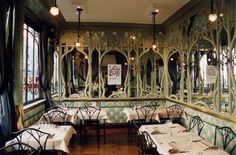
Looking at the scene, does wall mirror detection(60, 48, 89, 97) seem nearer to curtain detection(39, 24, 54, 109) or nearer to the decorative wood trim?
curtain detection(39, 24, 54, 109)

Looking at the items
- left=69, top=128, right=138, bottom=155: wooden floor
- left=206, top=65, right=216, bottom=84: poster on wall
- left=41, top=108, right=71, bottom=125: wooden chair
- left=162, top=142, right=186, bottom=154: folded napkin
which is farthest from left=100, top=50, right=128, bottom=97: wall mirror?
left=162, top=142, right=186, bottom=154: folded napkin

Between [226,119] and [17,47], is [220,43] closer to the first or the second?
[226,119]

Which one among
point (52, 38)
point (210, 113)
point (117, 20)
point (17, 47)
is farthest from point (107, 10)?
point (210, 113)

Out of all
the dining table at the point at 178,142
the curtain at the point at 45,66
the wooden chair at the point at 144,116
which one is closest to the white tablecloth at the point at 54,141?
the dining table at the point at 178,142

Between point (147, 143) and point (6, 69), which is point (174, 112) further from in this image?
point (6, 69)

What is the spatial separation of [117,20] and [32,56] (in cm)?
262

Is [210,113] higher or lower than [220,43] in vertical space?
lower

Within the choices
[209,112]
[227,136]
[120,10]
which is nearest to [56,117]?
[120,10]

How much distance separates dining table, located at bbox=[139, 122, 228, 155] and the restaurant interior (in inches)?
0.6

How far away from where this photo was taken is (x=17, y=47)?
168 inches

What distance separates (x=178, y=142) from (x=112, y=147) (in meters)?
2.69

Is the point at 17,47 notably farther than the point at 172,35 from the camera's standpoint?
No

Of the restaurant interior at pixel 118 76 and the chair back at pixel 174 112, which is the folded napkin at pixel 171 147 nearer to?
the restaurant interior at pixel 118 76

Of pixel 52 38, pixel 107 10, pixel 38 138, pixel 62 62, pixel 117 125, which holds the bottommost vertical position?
pixel 117 125
